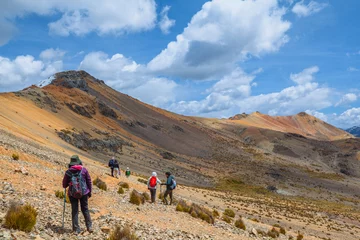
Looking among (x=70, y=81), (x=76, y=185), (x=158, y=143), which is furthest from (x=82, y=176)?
(x=70, y=81)

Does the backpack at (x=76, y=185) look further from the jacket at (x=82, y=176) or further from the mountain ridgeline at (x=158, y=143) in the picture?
the mountain ridgeline at (x=158, y=143)

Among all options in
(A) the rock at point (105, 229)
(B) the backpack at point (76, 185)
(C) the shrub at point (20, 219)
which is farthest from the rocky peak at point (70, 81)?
(C) the shrub at point (20, 219)

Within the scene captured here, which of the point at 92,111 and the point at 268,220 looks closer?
the point at 268,220

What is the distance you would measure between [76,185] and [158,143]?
332ft

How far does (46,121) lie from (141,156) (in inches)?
936

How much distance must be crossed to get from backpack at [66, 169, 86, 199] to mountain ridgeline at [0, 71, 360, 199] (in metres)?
38.4

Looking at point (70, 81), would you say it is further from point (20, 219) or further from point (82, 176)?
point (20, 219)

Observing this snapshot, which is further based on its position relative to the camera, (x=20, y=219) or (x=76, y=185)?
(x=76, y=185)

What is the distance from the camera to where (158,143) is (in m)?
110

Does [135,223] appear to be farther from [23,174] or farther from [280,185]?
[280,185]

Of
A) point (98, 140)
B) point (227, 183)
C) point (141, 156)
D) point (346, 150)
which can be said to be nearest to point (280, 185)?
point (227, 183)

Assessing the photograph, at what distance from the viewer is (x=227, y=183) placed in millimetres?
77938

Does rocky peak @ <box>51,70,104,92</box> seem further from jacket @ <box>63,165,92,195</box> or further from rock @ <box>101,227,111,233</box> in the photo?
jacket @ <box>63,165,92,195</box>

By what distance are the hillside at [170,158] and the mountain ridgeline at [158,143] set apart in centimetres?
41
